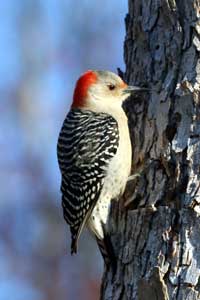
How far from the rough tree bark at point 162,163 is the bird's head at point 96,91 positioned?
11.0 inches

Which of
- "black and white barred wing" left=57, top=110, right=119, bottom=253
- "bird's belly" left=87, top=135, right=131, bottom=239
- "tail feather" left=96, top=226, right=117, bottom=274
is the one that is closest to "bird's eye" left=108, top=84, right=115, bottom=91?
"black and white barred wing" left=57, top=110, right=119, bottom=253

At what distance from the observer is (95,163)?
588cm

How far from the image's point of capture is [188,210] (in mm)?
5047

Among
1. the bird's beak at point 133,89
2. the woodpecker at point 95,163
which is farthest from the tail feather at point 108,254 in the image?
the bird's beak at point 133,89

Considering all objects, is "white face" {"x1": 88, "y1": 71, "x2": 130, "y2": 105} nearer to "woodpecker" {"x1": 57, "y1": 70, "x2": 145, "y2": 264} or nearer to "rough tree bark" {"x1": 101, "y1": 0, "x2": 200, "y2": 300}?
"woodpecker" {"x1": 57, "y1": 70, "x2": 145, "y2": 264}

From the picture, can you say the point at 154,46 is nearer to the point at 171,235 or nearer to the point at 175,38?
the point at 175,38

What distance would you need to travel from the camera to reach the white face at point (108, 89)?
244 inches

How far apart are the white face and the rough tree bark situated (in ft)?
0.55

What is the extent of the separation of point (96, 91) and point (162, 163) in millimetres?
1189

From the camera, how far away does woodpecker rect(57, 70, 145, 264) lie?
5.76 metres

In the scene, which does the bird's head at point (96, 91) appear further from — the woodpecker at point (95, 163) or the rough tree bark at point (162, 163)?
the rough tree bark at point (162, 163)

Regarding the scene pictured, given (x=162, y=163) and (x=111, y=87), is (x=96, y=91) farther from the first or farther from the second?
(x=162, y=163)

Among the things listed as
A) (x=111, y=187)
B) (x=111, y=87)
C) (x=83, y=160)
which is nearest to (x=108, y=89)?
(x=111, y=87)

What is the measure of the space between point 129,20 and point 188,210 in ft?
5.30
